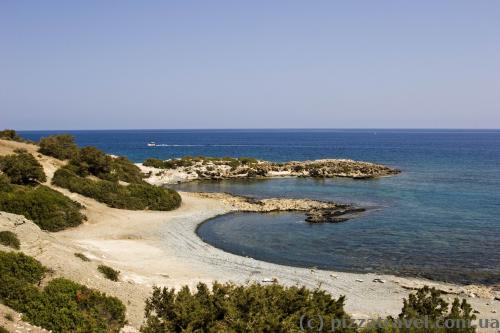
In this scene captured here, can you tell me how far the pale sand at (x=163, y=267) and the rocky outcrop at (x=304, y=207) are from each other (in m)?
10.9

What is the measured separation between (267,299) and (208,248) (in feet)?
56.1

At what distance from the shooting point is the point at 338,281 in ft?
76.7

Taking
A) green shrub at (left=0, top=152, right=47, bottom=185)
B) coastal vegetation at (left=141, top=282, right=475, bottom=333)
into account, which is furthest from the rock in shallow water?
coastal vegetation at (left=141, top=282, right=475, bottom=333)

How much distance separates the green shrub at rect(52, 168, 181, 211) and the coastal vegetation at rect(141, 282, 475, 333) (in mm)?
28028

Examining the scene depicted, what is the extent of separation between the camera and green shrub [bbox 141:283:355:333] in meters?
11.6

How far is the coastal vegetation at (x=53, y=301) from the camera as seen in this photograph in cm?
1433

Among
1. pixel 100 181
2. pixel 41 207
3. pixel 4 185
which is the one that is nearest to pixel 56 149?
pixel 100 181

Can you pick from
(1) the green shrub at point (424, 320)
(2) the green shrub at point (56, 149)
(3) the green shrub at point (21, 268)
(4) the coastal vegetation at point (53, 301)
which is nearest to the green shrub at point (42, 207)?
(2) the green shrub at point (56, 149)

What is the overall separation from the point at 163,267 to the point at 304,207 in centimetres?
2299

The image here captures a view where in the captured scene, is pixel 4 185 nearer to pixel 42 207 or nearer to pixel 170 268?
pixel 42 207

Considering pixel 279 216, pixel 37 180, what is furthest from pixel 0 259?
pixel 279 216

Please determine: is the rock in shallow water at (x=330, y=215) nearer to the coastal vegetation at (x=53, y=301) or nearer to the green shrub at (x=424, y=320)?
the green shrub at (x=424, y=320)

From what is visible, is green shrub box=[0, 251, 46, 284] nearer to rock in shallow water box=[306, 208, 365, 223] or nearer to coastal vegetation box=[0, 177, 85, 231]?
coastal vegetation box=[0, 177, 85, 231]

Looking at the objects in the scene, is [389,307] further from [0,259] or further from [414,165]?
[414,165]
